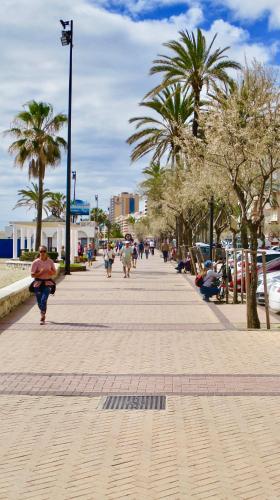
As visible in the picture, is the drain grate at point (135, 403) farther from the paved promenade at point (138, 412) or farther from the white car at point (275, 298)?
the white car at point (275, 298)

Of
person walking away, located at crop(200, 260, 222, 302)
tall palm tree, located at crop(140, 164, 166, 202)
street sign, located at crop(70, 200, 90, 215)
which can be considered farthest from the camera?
street sign, located at crop(70, 200, 90, 215)

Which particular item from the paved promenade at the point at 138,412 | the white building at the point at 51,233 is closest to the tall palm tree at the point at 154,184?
the white building at the point at 51,233

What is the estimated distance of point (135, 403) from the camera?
23.2 feet

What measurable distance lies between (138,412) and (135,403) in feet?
1.13

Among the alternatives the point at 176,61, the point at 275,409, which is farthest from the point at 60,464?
the point at 176,61

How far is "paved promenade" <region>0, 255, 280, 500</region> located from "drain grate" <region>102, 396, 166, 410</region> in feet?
0.07

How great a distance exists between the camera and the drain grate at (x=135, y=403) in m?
6.91

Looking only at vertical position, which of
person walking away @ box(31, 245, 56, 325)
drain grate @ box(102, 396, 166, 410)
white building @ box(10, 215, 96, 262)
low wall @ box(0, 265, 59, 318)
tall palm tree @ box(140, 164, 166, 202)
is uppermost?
tall palm tree @ box(140, 164, 166, 202)

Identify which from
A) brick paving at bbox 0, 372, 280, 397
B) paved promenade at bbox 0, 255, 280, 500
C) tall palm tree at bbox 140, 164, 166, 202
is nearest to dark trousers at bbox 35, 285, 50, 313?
paved promenade at bbox 0, 255, 280, 500

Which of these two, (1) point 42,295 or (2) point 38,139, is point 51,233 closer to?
(2) point 38,139

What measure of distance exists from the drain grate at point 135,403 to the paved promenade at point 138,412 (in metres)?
0.02

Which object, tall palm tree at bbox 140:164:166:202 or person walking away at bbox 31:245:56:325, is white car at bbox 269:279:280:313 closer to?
person walking away at bbox 31:245:56:325

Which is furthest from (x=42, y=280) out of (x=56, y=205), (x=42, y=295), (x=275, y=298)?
(x=56, y=205)

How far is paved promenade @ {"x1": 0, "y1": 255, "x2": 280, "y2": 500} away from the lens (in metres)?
4.79
